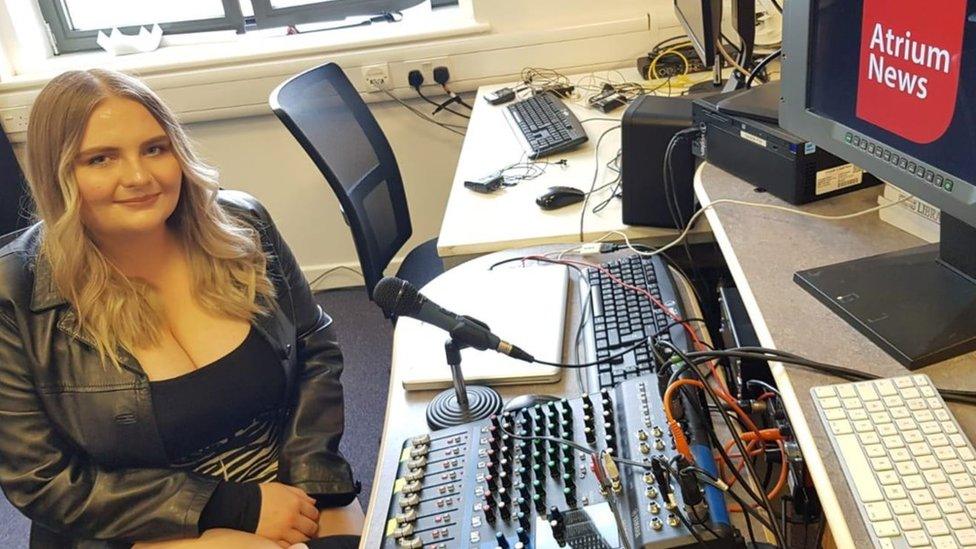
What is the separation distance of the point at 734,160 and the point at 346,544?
91 cm

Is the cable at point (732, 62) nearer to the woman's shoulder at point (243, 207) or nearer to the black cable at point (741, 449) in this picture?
the black cable at point (741, 449)

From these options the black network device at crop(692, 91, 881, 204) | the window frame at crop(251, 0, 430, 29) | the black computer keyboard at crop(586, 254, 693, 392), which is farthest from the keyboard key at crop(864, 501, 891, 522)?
Result: the window frame at crop(251, 0, 430, 29)

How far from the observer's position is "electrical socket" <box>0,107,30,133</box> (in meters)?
2.82

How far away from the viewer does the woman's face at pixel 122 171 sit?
128 cm

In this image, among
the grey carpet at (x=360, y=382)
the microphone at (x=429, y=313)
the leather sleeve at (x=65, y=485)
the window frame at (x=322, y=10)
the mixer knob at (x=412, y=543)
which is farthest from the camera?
the window frame at (x=322, y=10)

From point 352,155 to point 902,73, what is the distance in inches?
55.1

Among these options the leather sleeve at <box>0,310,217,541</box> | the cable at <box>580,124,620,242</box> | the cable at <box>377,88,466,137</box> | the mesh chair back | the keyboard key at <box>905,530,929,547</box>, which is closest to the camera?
the keyboard key at <box>905,530,929,547</box>

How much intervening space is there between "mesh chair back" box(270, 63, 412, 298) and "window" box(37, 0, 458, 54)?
1.00m

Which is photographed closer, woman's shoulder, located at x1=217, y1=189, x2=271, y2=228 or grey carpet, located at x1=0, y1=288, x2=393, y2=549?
woman's shoulder, located at x1=217, y1=189, x2=271, y2=228

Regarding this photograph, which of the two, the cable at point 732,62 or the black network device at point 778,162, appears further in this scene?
the cable at point 732,62

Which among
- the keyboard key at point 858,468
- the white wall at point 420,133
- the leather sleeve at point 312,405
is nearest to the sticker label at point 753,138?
the keyboard key at point 858,468

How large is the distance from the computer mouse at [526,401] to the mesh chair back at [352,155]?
834 millimetres

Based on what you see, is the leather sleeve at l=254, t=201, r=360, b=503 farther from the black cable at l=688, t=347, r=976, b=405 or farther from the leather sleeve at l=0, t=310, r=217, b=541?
the black cable at l=688, t=347, r=976, b=405

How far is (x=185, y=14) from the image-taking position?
3.05 m
